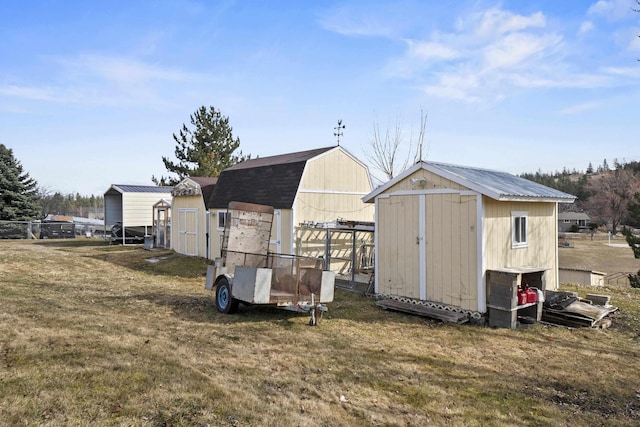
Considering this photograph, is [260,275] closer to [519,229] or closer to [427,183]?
[427,183]

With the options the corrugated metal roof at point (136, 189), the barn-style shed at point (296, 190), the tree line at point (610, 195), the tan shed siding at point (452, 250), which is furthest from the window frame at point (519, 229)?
the tree line at point (610, 195)

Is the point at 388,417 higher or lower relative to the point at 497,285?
lower

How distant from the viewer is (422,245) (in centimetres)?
984

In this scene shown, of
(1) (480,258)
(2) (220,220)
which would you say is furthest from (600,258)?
(1) (480,258)

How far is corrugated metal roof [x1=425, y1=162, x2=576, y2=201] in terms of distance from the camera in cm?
885

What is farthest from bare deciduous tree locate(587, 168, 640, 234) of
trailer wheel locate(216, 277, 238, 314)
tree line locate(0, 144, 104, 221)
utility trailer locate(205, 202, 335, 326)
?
tree line locate(0, 144, 104, 221)

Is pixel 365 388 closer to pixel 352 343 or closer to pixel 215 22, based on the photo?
pixel 352 343

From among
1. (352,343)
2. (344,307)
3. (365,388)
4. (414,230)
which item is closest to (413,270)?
(414,230)

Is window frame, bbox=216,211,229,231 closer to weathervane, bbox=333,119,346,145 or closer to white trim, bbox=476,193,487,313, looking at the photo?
weathervane, bbox=333,119,346,145

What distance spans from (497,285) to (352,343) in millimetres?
3473

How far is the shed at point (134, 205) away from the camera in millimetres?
25752

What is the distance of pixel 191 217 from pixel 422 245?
1326 cm

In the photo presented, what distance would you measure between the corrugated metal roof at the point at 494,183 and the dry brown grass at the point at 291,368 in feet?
9.31

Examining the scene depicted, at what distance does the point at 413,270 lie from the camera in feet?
33.0
